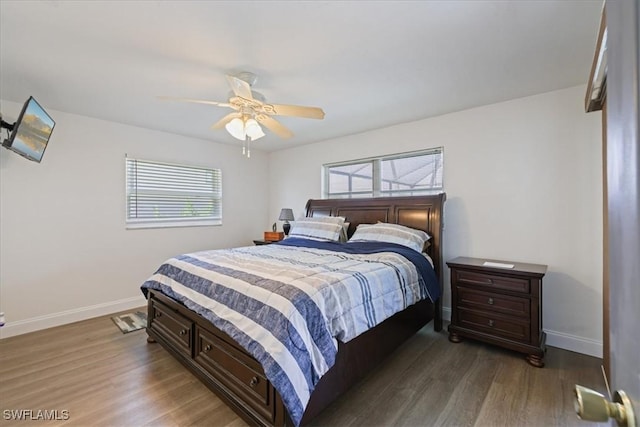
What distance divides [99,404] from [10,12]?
2.44m

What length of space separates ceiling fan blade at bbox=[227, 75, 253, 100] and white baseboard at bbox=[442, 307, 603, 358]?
341 centimetres

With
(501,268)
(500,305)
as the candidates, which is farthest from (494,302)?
(501,268)

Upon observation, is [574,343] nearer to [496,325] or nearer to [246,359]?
[496,325]

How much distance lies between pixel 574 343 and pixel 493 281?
0.94 metres

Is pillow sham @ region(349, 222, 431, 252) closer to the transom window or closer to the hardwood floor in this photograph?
the transom window

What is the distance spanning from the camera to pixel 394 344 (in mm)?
2396

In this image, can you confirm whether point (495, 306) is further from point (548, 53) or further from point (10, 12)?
point (10, 12)

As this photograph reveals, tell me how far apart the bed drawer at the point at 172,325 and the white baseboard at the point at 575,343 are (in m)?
3.21

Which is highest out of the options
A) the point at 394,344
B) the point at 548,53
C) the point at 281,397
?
the point at 548,53

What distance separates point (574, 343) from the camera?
2613 mm

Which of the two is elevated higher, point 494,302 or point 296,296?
point 296,296

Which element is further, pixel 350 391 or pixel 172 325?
pixel 172 325

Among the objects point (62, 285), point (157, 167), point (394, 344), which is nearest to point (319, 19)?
point (394, 344)

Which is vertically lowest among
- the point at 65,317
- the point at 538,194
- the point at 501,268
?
the point at 65,317
